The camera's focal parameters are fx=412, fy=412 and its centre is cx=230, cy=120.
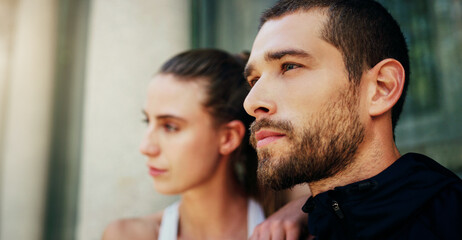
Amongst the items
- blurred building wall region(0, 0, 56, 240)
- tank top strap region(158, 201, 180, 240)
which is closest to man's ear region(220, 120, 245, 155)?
tank top strap region(158, 201, 180, 240)

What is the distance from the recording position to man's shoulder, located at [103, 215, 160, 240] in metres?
2.56

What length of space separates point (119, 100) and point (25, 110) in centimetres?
77

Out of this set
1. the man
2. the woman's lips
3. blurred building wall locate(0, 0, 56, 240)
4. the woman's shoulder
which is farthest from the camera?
blurred building wall locate(0, 0, 56, 240)

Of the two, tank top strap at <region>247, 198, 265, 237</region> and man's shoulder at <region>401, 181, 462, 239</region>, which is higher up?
man's shoulder at <region>401, 181, 462, 239</region>

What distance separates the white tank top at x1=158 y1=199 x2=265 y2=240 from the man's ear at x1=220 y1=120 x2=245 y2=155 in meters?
0.41

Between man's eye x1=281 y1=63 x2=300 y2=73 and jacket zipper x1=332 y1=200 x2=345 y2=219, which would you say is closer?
jacket zipper x1=332 y1=200 x2=345 y2=219

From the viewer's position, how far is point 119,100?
136 inches

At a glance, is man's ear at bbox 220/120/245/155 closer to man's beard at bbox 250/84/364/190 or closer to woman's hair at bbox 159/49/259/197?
woman's hair at bbox 159/49/259/197

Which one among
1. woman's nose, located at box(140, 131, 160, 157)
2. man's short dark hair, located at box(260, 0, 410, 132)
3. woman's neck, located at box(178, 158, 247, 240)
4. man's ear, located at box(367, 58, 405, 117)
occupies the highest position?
man's short dark hair, located at box(260, 0, 410, 132)

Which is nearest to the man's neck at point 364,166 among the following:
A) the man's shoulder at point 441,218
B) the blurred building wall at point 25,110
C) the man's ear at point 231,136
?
the man's shoulder at point 441,218

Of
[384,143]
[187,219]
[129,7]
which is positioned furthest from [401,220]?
[129,7]

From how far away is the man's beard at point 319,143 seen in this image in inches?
60.2

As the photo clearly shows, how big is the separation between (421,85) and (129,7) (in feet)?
8.00

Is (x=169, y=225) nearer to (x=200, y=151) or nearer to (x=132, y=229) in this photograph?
(x=132, y=229)
